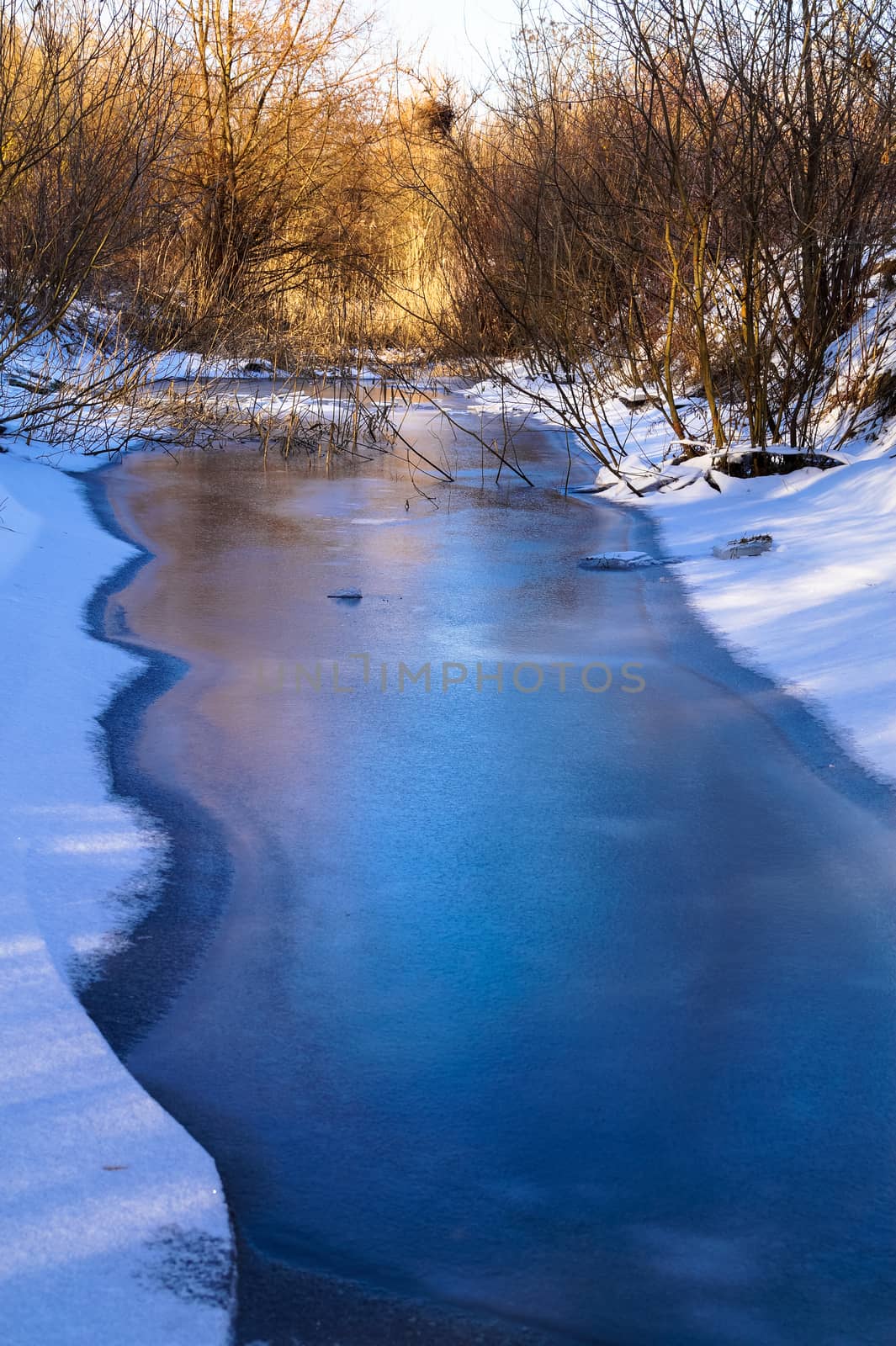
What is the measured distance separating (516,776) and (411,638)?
149 centimetres

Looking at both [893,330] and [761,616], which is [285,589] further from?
[893,330]

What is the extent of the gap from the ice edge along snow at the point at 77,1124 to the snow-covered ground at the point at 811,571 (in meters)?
2.26

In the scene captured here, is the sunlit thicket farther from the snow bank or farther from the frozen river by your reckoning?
the frozen river

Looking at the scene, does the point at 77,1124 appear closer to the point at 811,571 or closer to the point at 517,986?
the point at 517,986

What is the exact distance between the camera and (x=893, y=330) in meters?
8.30

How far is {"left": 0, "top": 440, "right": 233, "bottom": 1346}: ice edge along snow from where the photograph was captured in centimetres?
175

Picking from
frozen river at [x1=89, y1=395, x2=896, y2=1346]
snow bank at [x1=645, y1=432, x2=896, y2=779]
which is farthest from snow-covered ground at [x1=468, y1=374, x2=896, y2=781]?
frozen river at [x1=89, y1=395, x2=896, y2=1346]

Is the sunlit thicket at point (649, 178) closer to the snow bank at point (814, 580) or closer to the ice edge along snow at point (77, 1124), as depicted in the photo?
the snow bank at point (814, 580)

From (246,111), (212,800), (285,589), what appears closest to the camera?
(212,800)

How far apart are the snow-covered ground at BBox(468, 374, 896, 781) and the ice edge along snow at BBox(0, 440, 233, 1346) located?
2.26 meters

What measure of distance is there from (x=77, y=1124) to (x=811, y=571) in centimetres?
451

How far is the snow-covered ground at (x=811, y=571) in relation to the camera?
14.4 ft

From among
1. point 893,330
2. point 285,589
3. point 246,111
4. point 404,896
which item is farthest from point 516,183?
point 404,896

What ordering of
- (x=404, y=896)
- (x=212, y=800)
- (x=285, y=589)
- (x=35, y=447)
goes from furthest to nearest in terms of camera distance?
(x=35, y=447), (x=285, y=589), (x=212, y=800), (x=404, y=896)
